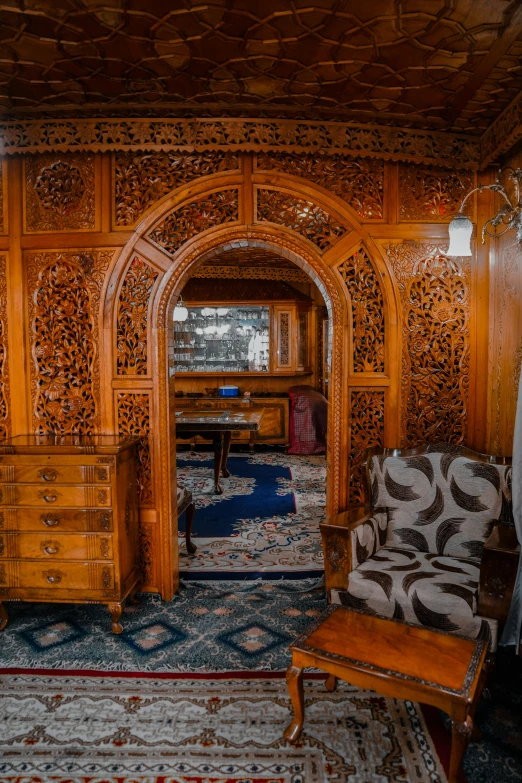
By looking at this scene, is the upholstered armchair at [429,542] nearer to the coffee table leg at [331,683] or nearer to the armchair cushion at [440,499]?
the armchair cushion at [440,499]

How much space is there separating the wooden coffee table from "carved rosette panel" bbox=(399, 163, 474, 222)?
262cm

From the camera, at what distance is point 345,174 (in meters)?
3.52

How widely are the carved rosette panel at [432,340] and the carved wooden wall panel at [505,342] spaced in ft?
0.57

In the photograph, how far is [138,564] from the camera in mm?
3611

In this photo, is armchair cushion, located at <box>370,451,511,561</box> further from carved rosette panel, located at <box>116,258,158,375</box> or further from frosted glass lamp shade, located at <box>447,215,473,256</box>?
carved rosette panel, located at <box>116,258,158,375</box>

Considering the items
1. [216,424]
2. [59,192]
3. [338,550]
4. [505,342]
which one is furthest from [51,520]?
[505,342]

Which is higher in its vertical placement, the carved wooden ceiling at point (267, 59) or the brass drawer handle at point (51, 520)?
the carved wooden ceiling at point (267, 59)

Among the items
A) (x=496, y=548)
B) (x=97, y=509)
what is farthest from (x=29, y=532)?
(x=496, y=548)

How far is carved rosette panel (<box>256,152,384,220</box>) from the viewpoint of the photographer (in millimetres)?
3496

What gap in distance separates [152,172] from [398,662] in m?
3.25

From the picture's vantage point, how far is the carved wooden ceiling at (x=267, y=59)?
7.73 feet

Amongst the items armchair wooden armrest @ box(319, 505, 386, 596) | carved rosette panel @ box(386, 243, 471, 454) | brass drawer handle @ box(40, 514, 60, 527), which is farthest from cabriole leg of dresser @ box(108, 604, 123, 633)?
carved rosette panel @ box(386, 243, 471, 454)

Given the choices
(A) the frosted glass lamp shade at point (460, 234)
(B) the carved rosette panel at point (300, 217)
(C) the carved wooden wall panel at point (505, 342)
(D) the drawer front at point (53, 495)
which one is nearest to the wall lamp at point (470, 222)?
(A) the frosted glass lamp shade at point (460, 234)

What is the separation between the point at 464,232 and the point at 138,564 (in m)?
3.04
